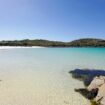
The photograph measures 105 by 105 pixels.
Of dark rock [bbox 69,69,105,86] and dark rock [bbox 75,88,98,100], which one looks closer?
dark rock [bbox 75,88,98,100]

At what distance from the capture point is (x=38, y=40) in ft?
488

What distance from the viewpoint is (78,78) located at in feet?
46.2

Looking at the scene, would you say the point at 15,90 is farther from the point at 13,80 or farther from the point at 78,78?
the point at 78,78

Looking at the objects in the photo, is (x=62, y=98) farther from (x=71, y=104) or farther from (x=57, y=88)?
(x=57, y=88)

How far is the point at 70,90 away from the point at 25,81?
→ 3751 mm

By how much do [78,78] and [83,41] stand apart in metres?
134

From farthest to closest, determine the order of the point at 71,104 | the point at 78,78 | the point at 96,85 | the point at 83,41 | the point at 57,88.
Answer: the point at 83,41, the point at 78,78, the point at 57,88, the point at 96,85, the point at 71,104

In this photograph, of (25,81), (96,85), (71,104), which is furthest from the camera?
(25,81)

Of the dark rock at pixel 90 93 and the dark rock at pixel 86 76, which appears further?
the dark rock at pixel 86 76

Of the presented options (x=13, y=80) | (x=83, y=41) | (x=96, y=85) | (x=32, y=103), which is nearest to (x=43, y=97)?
(x=32, y=103)

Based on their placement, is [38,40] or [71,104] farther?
[38,40]

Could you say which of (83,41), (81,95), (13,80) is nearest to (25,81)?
(13,80)

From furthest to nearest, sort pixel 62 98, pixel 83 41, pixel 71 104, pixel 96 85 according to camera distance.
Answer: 1. pixel 83 41
2. pixel 96 85
3. pixel 62 98
4. pixel 71 104

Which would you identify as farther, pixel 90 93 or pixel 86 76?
pixel 86 76
